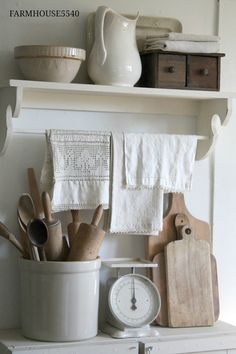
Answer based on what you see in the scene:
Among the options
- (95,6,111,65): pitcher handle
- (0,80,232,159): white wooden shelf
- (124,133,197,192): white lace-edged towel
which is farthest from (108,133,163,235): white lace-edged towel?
(95,6,111,65): pitcher handle

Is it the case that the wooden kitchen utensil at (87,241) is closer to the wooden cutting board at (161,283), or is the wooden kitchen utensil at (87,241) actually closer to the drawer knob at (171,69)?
the wooden cutting board at (161,283)

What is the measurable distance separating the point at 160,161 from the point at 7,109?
0.50 metres

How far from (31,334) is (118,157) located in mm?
580

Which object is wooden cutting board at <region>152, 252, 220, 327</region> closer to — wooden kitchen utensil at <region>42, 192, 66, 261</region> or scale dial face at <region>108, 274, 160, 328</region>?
scale dial face at <region>108, 274, 160, 328</region>

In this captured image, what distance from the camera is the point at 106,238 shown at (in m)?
2.31

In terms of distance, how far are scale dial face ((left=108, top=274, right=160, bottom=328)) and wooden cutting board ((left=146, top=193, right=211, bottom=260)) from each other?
0.39 feet

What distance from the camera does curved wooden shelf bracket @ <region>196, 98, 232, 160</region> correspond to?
2275 mm

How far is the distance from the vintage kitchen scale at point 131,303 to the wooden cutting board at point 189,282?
0.27 feet

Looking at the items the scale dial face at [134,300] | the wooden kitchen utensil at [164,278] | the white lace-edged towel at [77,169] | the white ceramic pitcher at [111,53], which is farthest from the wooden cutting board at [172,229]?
the white ceramic pitcher at [111,53]

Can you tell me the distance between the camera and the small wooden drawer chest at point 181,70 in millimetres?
2188

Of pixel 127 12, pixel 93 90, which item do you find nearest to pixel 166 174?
pixel 93 90

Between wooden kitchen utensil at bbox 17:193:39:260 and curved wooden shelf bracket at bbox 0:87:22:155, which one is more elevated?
curved wooden shelf bracket at bbox 0:87:22:155

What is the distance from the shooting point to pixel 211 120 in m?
2.34

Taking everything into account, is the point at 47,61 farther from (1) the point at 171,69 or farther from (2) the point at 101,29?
(1) the point at 171,69
